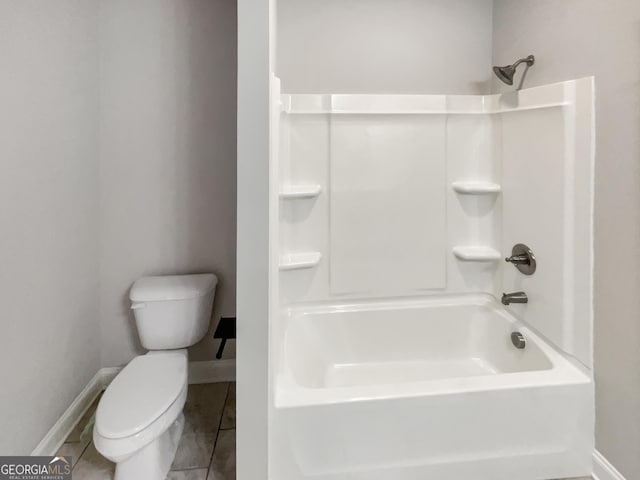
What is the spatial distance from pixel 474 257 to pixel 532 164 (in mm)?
590

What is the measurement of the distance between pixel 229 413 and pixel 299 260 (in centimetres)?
90

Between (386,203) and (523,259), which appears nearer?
(523,259)

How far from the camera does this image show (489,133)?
2320 mm

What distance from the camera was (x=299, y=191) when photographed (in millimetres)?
2158

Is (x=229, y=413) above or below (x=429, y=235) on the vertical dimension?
below

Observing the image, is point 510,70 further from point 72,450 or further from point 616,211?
point 72,450

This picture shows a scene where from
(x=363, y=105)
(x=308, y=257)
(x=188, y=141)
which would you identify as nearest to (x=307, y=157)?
(x=363, y=105)

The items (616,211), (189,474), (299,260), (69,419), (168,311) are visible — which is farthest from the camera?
(299,260)

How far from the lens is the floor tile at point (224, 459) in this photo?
5.59ft

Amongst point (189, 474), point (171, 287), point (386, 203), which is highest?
point (386, 203)

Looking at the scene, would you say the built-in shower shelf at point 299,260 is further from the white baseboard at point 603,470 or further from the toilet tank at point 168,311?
the white baseboard at point 603,470

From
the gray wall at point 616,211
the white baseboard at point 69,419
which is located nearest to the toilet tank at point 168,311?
the white baseboard at point 69,419

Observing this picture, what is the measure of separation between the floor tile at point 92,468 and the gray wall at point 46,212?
0.21 metres

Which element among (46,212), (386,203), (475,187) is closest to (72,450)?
(46,212)
